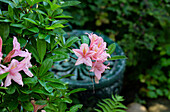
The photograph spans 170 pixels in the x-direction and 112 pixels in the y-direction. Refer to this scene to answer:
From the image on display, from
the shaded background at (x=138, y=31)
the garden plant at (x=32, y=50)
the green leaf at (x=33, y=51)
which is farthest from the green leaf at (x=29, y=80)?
the shaded background at (x=138, y=31)

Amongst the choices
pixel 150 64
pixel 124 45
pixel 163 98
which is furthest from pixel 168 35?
pixel 163 98

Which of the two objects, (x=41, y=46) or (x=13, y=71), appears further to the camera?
(x=41, y=46)

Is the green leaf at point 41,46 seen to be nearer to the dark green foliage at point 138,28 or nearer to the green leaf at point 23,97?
the green leaf at point 23,97

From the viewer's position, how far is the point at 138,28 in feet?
9.02

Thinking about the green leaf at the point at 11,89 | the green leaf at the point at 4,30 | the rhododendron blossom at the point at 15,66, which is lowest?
the green leaf at the point at 11,89

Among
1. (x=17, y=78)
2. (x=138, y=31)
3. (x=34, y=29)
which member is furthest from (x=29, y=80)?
(x=138, y=31)

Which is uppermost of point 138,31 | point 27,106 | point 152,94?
point 138,31

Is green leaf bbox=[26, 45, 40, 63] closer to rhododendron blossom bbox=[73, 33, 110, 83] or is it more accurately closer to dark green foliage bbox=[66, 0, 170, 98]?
rhododendron blossom bbox=[73, 33, 110, 83]

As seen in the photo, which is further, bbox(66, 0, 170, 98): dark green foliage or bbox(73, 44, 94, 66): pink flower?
bbox(66, 0, 170, 98): dark green foliage

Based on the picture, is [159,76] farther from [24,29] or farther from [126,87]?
[24,29]

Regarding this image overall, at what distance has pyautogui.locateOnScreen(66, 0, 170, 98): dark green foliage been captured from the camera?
8.81 ft

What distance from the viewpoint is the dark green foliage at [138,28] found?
269cm

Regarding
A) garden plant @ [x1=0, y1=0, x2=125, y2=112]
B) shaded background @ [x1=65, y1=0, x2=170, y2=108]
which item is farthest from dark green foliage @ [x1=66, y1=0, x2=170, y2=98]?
garden plant @ [x1=0, y1=0, x2=125, y2=112]

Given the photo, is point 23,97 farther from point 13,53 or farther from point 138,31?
point 138,31
